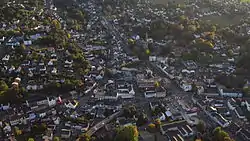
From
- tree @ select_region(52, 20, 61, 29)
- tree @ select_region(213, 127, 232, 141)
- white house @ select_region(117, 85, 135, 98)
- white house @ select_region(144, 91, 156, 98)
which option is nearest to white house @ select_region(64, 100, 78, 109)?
white house @ select_region(117, 85, 135, 98)

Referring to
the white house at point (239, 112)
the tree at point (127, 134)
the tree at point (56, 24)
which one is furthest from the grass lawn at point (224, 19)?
the tree at point (127, 134)

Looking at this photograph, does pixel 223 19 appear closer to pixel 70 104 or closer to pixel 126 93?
pixel 126 93

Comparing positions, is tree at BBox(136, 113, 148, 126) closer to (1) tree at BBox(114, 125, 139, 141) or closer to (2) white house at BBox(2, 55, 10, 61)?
(1) tree at BBox(114, 125, 139, 141)

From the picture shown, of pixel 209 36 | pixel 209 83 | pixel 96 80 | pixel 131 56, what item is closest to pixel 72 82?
pixel 96 80

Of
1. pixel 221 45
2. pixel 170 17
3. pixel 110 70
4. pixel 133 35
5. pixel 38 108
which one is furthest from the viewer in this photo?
pixel 170 17

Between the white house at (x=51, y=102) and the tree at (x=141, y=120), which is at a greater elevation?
the white house at (x=51, y=102)

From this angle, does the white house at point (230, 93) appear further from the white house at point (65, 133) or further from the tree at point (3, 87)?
the tree at point (3, 87)

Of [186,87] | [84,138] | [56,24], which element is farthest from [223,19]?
[84,138]

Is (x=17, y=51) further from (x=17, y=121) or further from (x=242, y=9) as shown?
(x=242, y=9)
